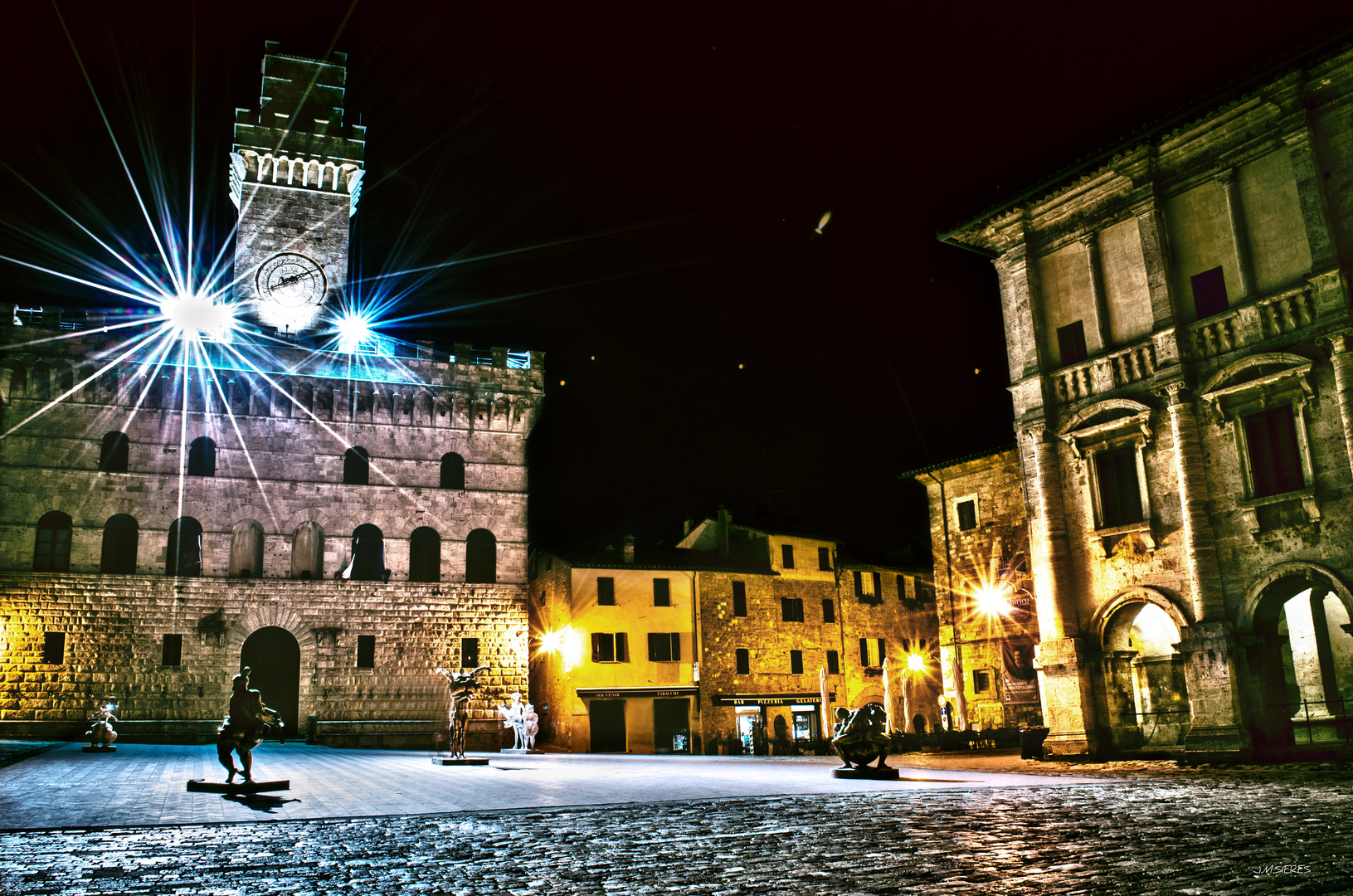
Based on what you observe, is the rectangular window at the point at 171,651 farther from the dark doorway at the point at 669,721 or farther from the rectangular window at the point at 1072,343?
the rectangular window at the point at 1072,343

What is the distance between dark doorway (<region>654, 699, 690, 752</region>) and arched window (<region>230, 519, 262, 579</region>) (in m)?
18.0

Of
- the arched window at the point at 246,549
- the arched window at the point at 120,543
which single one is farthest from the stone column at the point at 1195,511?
the arched window at the point at 120,543

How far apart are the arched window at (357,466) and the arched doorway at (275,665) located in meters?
6.09

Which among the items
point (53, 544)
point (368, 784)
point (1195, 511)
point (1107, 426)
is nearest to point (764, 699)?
point (1107, 426)

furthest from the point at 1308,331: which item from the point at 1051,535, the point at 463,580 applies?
the point at 463,580

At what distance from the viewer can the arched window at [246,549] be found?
3441 centimetres

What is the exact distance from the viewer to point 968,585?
3341 cm

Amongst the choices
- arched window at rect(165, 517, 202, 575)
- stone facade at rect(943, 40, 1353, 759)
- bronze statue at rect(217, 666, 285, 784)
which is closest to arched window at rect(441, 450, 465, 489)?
arched window at rect(165, 517, 202, 575)

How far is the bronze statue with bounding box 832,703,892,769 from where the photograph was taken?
17.1 meters

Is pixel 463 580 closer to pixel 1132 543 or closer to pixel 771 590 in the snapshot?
pixel 771 590

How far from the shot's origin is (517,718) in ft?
105

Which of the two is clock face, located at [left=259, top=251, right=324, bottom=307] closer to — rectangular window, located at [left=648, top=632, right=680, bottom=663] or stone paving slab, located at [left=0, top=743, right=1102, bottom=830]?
stone paving slab, located at [left=0, top=743, right=1102, bottom=830]

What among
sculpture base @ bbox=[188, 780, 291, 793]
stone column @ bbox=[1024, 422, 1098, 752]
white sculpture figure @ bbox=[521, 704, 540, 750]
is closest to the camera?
sculpture base @ bbox=[188, 780, 291, 793]

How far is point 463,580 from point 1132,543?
23.9m
